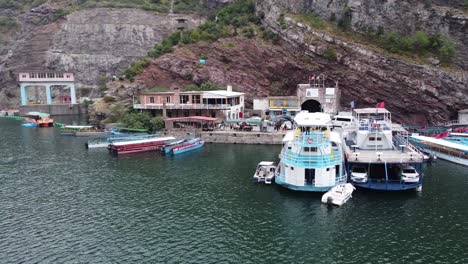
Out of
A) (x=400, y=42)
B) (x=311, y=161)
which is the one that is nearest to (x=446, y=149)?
(x=311, y=161)

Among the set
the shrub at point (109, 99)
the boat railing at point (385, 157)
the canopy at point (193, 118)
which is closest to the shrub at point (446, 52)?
the boat railing at point (385, 157)

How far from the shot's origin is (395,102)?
267 feet

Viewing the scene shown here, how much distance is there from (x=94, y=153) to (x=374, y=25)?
67.7m

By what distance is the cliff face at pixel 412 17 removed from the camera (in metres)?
82.8

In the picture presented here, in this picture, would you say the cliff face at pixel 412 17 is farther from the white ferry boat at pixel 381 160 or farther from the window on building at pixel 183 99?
the window on building at pixel 183 99

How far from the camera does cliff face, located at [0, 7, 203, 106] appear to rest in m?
142

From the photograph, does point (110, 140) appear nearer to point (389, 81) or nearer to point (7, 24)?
point (389, 81)

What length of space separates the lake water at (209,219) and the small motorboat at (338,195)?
722mm

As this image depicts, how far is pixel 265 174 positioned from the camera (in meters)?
47.5

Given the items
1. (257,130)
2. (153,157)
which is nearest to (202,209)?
(153,157)

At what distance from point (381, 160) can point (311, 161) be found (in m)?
8.19

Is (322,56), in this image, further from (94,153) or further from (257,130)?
(94,153)

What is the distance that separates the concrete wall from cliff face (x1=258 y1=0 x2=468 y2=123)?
74960mm

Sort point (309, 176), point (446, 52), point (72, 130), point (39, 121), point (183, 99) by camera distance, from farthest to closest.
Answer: point (39, 121) → point (72, 130) → point (183, 99) → point (446, 52) → point (309, 176)
